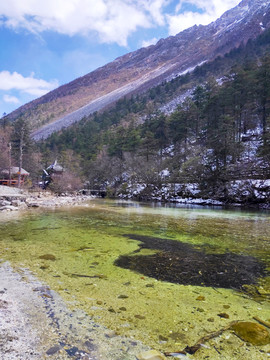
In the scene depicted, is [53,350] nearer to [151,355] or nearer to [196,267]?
[151,355]

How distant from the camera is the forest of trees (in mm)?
27728

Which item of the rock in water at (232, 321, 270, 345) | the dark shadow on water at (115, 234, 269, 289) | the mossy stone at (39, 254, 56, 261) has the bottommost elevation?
the dark shadow on water at (115, 234, 269, 289)

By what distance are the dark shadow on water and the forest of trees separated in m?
22.0

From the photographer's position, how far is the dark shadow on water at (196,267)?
425 cm

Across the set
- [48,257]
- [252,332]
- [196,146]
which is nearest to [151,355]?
[252,332]

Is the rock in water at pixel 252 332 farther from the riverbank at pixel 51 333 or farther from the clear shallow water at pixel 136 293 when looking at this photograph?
the riverbank at pixel 51 333

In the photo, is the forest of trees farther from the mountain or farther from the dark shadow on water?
the mountain

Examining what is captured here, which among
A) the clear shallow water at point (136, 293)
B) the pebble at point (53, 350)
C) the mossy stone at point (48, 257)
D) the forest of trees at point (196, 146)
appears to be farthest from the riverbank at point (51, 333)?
the forest of trees at point (196, 146)

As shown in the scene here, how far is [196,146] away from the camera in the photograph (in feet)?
128

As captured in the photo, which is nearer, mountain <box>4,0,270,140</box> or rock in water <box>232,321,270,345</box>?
rock in water <box>232,321,270,345</box>

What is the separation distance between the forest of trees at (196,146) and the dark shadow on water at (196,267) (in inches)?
866

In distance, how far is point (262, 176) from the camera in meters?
24.4

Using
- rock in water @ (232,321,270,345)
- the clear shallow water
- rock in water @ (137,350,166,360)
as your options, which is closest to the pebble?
the clear shallow water

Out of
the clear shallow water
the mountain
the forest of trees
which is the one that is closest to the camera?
the clear shallow water
